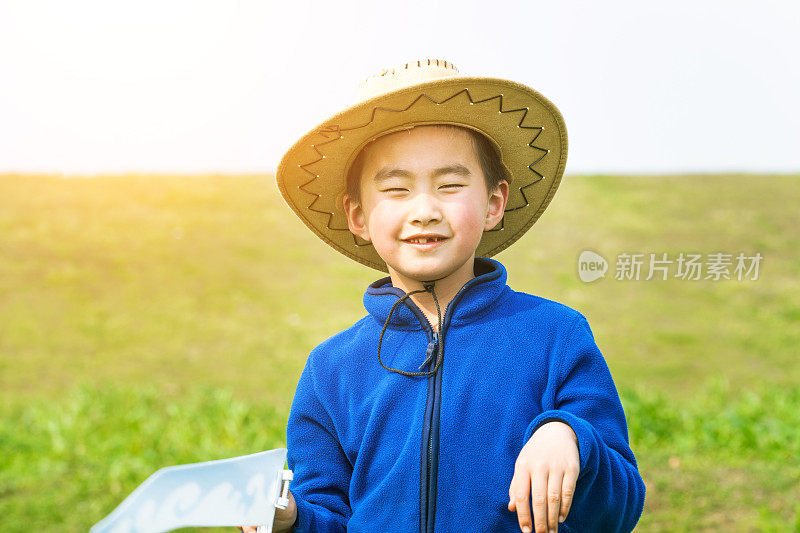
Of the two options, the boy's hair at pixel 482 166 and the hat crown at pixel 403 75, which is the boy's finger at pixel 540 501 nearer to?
the boy's hair at pixel 482 166

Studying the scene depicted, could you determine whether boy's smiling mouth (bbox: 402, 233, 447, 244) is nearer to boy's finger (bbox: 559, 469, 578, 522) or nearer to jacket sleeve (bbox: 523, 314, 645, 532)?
jacket sleeve (bbox: 523, 314, 645, 532)

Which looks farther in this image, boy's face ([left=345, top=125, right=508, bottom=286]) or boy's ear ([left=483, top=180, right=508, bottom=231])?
boy's ear ([left=483, top=180, right=508, bottom=231])

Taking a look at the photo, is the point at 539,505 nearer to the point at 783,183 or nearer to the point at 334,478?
the point at 334,478

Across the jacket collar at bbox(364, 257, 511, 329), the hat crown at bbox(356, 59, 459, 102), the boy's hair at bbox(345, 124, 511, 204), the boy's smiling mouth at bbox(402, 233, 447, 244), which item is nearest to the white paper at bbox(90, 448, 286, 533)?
the jacket collar at bbox(364, 257, 511, 329)

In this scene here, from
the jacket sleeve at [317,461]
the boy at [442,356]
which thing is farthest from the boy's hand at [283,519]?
the jacket sleeve at [317,461]

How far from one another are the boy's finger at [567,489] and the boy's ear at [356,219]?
917 millimetres

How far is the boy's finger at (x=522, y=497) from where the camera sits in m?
1.61

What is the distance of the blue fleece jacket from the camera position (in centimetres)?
185

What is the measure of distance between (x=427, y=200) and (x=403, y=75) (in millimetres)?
359

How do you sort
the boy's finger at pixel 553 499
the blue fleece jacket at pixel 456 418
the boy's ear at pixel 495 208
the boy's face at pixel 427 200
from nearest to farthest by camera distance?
1. the boy's finger at pixel 553 499
2. the blue fleece jacket at pixel 456 418
3. the boy's face at pixel 427 200
4. the boy's ear at pixel 495 208

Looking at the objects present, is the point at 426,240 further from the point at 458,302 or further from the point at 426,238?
the point at 458,302

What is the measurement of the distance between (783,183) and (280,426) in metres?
10.0

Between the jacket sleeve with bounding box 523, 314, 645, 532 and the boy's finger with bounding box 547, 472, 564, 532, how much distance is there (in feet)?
0.32

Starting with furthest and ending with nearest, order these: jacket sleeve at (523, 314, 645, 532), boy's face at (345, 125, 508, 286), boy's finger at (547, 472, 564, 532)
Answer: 1. boy's face at (345, 125, 508, 286)
2. jacket sleeve at (523, 314, 645, 532)
3. boy's finger at (547, 472, 564, 532)
